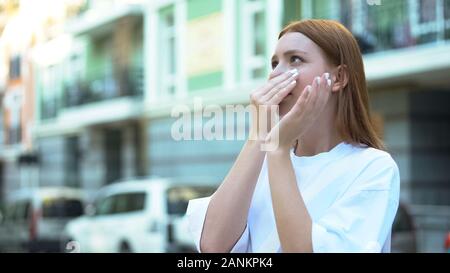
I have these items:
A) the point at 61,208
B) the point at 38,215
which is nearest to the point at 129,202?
the point at 38,215

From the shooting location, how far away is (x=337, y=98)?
129 cm

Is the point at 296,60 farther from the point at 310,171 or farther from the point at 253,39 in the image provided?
the point at 253,39

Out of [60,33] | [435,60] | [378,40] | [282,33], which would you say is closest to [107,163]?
→ [60,33]

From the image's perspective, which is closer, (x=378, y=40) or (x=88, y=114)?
(x=378, y=40)

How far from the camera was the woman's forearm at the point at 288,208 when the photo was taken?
1.11 meters

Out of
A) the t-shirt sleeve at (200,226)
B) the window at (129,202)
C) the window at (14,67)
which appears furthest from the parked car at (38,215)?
the t-shirt sleeve at (200,226)

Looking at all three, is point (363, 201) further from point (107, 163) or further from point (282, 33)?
point (107, 163)

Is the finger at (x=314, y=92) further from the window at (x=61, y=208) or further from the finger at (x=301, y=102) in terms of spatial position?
the window at (x=61, y=208)

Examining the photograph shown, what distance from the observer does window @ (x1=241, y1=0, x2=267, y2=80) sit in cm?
1195

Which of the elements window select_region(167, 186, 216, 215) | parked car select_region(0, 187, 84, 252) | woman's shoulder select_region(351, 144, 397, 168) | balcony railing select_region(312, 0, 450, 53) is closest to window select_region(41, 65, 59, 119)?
parked car select_region(0, 187, 84, 252)

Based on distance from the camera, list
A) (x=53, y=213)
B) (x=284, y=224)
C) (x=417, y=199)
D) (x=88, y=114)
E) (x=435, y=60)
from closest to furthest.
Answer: (x=284, y=224)
(x=435, y=60)
(x=417, y=199)
(x=53, y=213)
(x=88, y=114)

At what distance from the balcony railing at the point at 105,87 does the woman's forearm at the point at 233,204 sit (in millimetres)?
15168

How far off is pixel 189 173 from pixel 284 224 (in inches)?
517

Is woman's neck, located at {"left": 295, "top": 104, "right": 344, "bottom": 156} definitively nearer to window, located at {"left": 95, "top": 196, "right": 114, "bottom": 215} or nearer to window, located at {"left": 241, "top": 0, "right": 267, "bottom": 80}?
window, located at {"left": 95, "top": 196, "right": 114, "bottom": 215}
